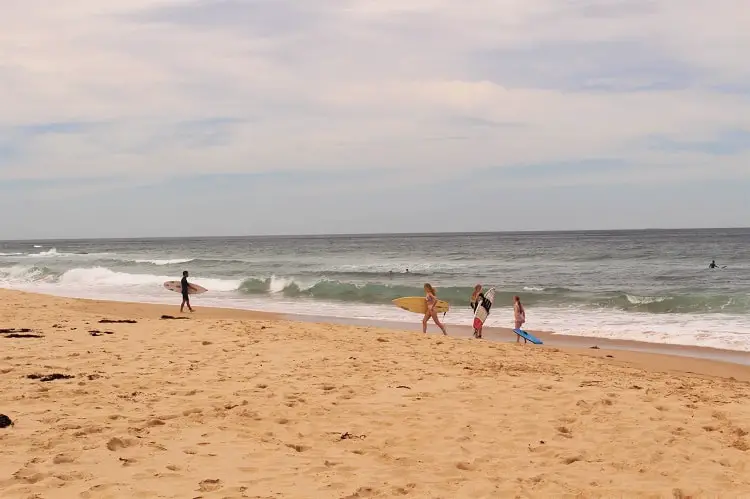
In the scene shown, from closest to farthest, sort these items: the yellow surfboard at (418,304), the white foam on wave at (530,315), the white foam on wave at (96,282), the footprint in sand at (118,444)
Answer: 1. the footprint in sand at (118,444)
2. the white foam on wave at (530,315)
3. the yellow surfboard at (418,304)
4. the white foam on wave at (96,282)

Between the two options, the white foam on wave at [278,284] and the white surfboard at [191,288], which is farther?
the white foam on wave at [278,284]

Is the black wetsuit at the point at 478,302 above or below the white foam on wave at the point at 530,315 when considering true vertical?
above

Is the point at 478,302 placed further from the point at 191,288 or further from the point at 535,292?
the point at 535,292

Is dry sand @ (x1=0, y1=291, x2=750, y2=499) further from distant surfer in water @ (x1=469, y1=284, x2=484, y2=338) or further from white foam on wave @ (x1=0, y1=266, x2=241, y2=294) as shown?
white foam on wave @ (x1=0, y1=266, x2=241, y2=294)

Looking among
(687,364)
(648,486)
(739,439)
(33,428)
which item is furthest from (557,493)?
(687,364)

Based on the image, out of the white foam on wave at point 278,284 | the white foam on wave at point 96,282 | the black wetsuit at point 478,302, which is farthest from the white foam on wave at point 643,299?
the white foam on wave at point 96,282

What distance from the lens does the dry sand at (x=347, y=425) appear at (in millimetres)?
5219

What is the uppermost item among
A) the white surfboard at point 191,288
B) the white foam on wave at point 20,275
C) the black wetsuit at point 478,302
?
the black wetsuit at point 478,302

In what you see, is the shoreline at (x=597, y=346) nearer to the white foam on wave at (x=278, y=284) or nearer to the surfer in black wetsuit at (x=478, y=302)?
the surfer in black wetsuit at (x=478, y=302)

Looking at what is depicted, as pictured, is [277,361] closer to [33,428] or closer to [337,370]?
[337,370]

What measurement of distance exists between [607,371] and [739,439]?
4.17 metres

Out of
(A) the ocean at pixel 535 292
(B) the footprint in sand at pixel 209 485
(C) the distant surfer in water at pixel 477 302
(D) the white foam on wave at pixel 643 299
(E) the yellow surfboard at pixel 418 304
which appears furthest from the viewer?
(D) the white foam on wave at pixel 643 299

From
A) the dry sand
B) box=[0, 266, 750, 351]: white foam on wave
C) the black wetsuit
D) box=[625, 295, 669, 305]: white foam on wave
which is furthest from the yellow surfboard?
box=[625, 295, 669, 305]: white foam on wave

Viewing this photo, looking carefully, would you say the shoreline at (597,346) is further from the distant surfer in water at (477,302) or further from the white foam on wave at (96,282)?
the white foam on wave at (96,282)
